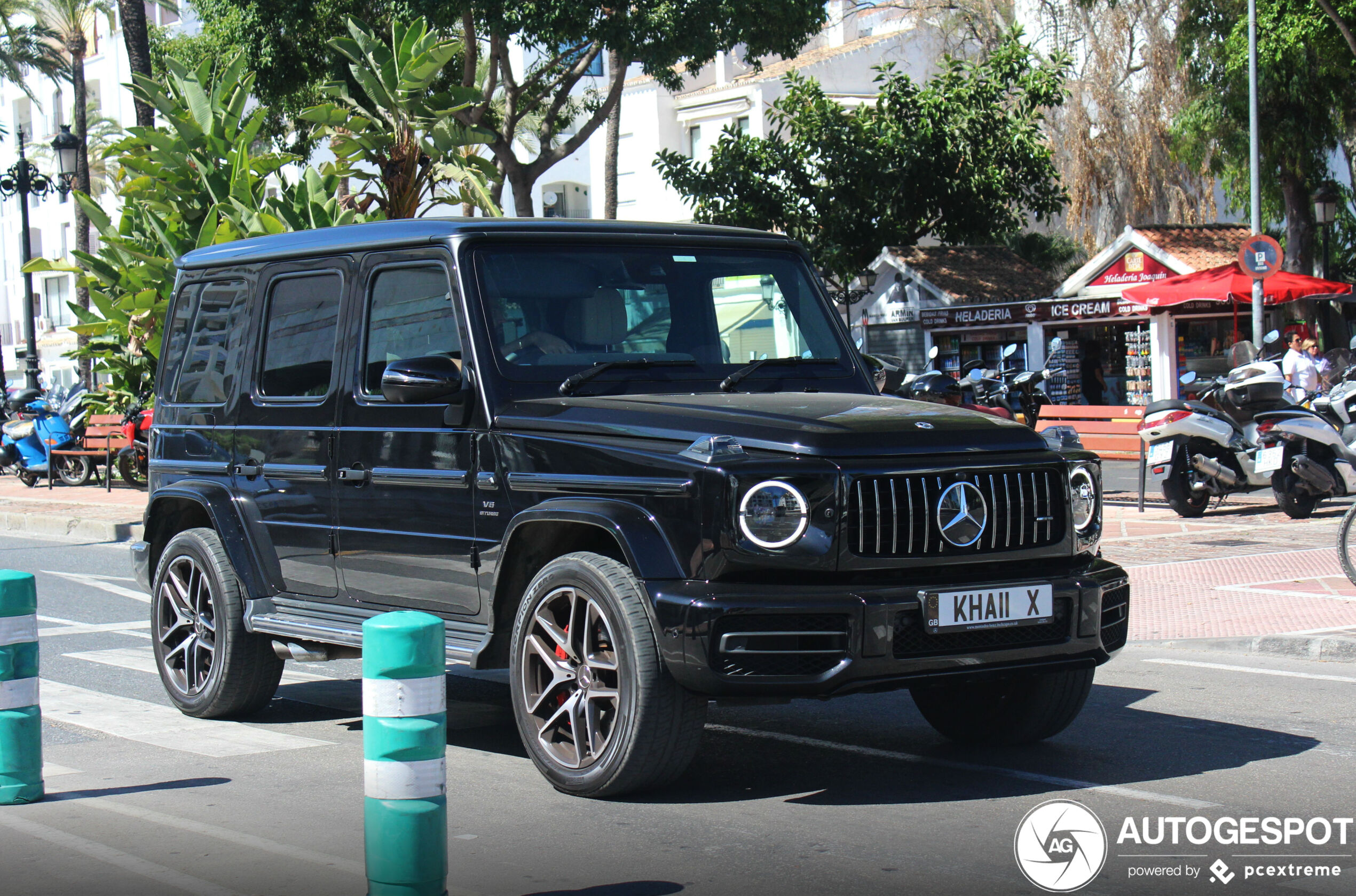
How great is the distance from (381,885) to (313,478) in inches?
111

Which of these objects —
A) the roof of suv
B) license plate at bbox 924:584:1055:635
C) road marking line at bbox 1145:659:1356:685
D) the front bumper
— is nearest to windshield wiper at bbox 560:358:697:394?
the roof of suv

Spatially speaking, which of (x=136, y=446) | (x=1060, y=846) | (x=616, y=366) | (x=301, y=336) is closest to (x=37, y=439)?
(x=136, y=446)

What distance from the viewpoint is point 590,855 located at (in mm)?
4570

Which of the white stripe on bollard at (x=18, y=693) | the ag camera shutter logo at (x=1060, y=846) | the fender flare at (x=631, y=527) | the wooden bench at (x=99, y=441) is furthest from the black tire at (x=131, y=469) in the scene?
the ag camera shutter logo at (x=1060, y=846)

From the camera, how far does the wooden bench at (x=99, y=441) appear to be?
23.4m

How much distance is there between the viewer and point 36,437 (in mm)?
24781

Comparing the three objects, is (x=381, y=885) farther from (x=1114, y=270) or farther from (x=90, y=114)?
(x=90, y=114)

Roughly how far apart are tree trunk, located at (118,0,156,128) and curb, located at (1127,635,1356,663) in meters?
20.6

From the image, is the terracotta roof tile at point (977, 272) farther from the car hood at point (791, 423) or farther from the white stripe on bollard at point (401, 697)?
the white stripe on bollard at point (401, 697)

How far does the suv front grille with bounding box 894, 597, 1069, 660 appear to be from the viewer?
15.9 ft

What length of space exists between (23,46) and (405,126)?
38361 millimetres

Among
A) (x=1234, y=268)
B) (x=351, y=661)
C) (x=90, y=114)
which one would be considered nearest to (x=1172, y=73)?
(x=1234, y=268)

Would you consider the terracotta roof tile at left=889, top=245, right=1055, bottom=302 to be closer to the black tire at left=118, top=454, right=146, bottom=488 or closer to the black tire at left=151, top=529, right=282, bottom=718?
the black tire at left=118, top=454, right=146, bottom=488
